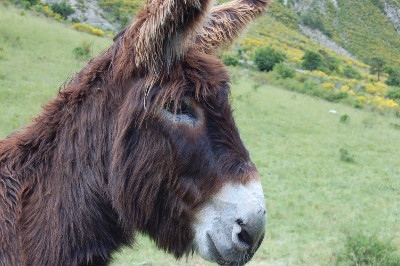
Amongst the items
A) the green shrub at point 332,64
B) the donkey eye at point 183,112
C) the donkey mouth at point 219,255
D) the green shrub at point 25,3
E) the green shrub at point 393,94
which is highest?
the donkey eye at point 183,112

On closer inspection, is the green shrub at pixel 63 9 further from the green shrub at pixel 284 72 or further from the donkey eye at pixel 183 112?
the donkey eye at pixel 183 112

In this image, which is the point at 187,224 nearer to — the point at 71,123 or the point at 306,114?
the point at 71,123

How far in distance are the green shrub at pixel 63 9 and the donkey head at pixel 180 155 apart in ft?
105

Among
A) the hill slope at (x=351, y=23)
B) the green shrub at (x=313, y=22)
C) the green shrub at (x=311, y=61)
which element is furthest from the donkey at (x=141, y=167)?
the green shrub at (x=313, y=22)

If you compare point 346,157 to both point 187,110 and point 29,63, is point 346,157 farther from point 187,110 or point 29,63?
point 187,110

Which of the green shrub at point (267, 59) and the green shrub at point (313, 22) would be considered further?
the green shrub at point (313, 22)

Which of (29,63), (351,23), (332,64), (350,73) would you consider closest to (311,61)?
(332,64)

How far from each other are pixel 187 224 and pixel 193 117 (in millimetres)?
533

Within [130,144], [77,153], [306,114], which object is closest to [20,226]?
[77,153]

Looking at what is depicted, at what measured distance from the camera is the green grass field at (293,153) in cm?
727

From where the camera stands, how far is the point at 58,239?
7.13 ft

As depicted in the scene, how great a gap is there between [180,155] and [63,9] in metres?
32.4

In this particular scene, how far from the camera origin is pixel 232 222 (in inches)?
80.1

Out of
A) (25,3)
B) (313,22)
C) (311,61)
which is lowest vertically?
(313,22)
